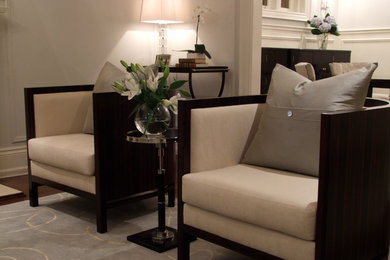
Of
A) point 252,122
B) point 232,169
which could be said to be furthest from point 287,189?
point 252,122

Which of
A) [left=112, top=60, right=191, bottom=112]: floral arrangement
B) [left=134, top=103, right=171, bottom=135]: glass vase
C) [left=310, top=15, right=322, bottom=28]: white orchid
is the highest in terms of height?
[left=310, top=15, right=322, bottom=28]: white orchid

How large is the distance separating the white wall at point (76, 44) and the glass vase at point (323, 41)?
122 inches

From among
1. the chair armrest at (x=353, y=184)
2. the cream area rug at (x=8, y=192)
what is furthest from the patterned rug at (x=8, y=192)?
the chair armrest at (x=353, y=184)

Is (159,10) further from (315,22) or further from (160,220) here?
(315,22)

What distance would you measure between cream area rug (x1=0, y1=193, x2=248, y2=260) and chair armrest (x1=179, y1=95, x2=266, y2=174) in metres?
0.49

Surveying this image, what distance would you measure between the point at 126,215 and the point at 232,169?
101 centimetres

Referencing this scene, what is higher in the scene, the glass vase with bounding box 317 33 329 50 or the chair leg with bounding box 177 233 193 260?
the glass vase with bounding box 317 33 329 50

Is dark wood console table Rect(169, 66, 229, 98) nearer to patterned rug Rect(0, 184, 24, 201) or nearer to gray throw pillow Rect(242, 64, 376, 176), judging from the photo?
patterned rug Rect(0, 184, 24, 201)

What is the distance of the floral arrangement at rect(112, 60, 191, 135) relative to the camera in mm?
2350

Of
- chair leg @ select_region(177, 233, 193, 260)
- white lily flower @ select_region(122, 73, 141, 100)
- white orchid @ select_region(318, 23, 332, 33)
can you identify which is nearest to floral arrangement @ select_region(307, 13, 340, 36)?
white orchid @ select_region(318, 23, 332, 33)

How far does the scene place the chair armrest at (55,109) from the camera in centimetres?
314

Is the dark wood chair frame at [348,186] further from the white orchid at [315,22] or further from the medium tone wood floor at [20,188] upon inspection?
the white orchid at [315,22]

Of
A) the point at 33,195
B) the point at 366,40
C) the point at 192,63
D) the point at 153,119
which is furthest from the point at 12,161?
the point at 366,40

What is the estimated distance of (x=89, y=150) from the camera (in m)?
2.75
